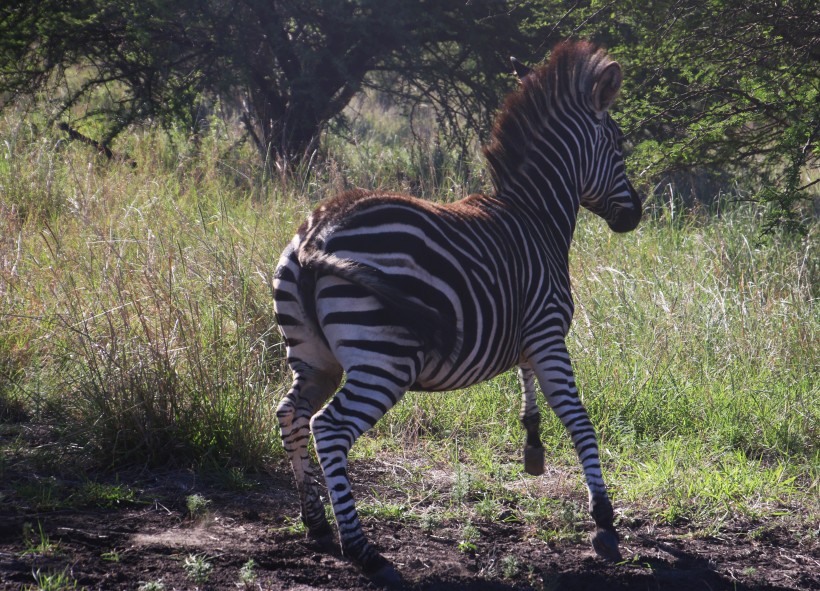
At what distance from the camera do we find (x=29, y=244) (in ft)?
20.8

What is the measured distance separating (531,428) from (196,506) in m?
1.79

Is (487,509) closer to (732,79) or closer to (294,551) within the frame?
(294,551)

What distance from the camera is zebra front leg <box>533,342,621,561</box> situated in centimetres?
379

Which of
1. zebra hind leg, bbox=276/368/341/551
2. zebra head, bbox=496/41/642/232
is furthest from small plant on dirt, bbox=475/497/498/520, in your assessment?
zebra head, bbox=496/41/642/232

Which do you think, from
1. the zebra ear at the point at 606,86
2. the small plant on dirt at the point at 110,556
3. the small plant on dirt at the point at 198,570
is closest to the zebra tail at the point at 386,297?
the small plant on dirt at the point at 198,570

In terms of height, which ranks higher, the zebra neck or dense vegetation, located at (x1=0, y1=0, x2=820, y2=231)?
dense vegetation, located at (x1=0, y1=0, x2=820, y2=231)

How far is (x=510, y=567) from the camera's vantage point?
11.3 ft

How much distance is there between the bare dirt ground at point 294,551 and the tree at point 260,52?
6.24 meters

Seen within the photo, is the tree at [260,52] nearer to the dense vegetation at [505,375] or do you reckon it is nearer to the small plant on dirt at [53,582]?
the dense vegetation at [505,375]

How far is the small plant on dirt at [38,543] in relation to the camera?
3232 mm

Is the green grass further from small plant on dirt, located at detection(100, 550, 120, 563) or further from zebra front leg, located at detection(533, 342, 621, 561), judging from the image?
small plant on dirt, located at detection(100, 550, 120, 563)

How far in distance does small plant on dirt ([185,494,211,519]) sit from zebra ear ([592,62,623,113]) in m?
2.94

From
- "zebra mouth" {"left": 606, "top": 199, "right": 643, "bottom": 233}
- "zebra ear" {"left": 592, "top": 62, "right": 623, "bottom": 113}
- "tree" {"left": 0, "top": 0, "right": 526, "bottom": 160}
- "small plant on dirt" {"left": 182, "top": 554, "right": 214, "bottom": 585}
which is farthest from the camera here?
"tree" {"left": 0, "top": 0, "right": 526, "bottom": 160}

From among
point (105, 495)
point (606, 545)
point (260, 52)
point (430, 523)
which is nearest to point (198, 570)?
point (105, 495)
